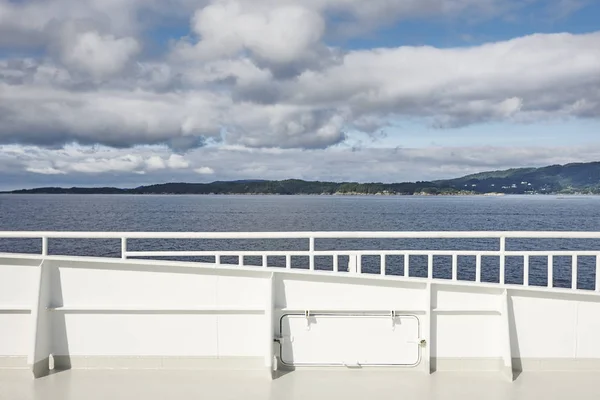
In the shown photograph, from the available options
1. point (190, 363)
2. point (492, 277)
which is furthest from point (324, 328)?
point (492, 277)

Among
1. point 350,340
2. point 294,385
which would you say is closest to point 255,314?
point 294,385

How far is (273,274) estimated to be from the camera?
4.77 m

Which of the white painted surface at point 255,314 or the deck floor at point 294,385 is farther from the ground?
the white painted surface at point 255,314

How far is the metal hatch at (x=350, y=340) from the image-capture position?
488 centimetres

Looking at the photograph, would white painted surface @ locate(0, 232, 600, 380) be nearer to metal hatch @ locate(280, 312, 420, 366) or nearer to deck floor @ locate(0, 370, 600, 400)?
metal hatch @ locate(280, 312, 420, 366)

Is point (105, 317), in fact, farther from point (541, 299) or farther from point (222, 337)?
point (541, 299)

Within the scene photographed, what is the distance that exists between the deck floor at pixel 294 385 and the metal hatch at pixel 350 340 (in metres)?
0.12

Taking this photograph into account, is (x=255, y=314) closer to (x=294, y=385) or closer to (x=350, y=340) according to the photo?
(x=294, y=385)

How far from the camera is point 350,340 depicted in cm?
489

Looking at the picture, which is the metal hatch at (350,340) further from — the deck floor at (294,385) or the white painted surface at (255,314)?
the deck floor at (294,385)

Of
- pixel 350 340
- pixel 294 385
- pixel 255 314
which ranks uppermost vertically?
pixel 255 314

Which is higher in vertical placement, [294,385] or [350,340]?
[350,340]

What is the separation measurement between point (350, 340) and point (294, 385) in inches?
26.9

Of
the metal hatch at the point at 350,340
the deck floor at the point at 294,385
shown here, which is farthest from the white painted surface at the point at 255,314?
the deck floor at the point at 294,385
